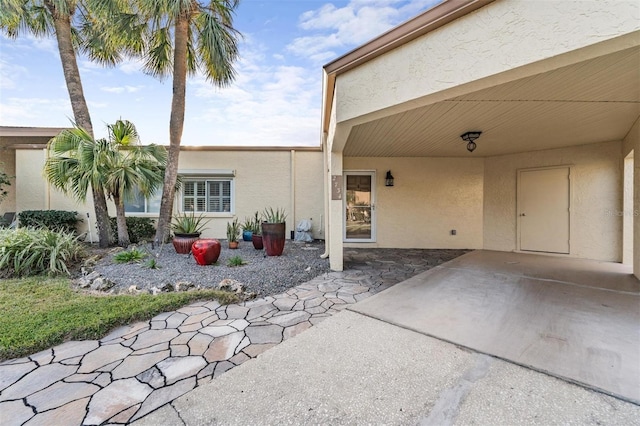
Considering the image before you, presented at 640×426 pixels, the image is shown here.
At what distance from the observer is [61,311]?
2.98m

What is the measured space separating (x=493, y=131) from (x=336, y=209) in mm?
3395

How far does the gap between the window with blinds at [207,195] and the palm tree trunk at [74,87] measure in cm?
244

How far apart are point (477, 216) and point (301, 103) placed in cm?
704

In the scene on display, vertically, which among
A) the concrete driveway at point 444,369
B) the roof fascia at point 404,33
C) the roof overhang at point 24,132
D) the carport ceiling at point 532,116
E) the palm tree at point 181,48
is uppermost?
the palm tree at point 181,48

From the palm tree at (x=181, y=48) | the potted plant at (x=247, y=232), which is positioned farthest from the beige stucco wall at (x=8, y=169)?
the potted plant at (x=247, y=232)

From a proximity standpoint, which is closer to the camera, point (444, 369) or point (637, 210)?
point (444, 369)

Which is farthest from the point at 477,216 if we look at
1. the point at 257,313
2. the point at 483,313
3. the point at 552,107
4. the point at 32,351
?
the point at 32,351

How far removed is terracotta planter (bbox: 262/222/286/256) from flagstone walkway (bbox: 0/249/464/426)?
7.81 feet

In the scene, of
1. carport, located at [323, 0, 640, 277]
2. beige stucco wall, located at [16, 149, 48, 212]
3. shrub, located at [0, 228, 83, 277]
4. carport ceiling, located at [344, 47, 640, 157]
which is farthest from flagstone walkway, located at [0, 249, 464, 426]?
Result: beige stucco wall, located at [16, 149, 48, 212]

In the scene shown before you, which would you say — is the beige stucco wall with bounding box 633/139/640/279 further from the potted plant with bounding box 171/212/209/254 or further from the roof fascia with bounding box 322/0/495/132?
the potted plant with bounding box 171/212/209/254

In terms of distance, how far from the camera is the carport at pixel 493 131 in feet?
8.02

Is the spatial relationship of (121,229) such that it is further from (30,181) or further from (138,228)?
(30,181)

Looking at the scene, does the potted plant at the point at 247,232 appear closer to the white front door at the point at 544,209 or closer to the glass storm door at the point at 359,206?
the glass storm door at the point at 359,206

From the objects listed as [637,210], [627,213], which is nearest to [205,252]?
[637,210]
